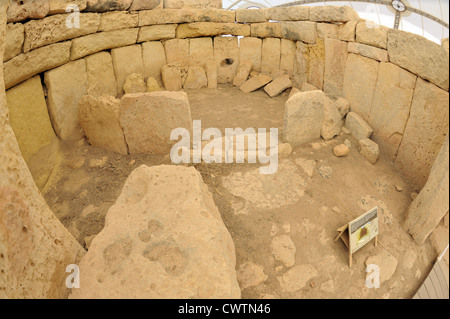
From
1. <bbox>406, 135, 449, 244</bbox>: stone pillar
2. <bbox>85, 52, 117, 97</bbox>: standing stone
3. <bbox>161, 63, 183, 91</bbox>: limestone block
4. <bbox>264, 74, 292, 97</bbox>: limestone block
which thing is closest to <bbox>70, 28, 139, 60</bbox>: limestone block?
<bbox>85, 52, 117, 97</bbox>: standing stone

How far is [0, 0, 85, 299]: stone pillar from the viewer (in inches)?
75.2

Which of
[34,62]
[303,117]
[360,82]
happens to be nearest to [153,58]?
[34,62]

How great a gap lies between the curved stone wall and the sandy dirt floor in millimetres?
471

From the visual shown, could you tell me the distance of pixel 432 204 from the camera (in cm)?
277

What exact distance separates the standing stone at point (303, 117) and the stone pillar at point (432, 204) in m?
1.42

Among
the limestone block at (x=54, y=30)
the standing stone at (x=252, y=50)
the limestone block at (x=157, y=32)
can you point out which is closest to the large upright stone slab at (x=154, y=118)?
the limestone block at (x=54, y=30)

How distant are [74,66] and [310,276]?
3919 millimetres

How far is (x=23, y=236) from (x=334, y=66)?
4.36 m

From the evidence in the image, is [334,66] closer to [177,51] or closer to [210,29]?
[210,29]

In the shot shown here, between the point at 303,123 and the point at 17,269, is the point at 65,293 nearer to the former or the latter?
the point at 17,269

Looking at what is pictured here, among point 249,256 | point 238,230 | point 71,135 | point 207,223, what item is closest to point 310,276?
point 249,256

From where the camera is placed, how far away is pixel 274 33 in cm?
583

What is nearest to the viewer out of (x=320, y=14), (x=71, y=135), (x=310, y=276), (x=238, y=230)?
(x=310, y=276)

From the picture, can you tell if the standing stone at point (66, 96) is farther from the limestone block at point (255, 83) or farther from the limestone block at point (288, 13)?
the limestone block at point (288, 13)
